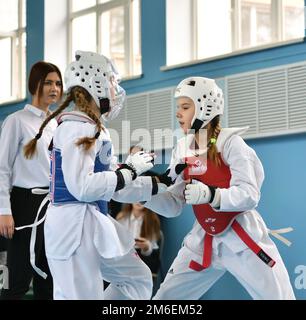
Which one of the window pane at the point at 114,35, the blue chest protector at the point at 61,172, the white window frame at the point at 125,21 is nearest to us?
the blue chest protector at the point at 61,172

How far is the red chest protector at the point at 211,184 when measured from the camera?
376 cm

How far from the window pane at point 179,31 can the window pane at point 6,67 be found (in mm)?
2278

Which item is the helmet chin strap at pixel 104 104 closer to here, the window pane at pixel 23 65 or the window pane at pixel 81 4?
the window pane at pixel 81 4

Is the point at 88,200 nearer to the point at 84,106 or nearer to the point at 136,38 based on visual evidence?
the point at 84,106

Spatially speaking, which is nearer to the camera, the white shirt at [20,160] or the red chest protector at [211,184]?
the red chest protector at [211,184]

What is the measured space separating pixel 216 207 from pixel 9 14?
5040 mm

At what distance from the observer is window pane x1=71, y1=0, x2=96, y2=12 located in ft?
25.1

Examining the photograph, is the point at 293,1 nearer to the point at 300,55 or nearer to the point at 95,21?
the point at 300,55

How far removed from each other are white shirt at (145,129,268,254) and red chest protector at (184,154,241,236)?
4 cm

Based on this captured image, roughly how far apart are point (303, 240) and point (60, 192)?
8.63 ft

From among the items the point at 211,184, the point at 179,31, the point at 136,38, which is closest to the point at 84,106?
the point at 211,184

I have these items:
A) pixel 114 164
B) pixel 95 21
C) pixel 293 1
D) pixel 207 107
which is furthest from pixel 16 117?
pixel 95 21

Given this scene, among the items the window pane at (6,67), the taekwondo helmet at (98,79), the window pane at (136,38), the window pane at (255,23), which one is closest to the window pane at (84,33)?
the window pane at (136,38)

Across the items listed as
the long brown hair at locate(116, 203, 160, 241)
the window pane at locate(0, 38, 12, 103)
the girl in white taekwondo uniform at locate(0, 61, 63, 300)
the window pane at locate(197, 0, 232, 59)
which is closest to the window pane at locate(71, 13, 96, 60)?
the window pane at locate(0, 38, 12, 103)
